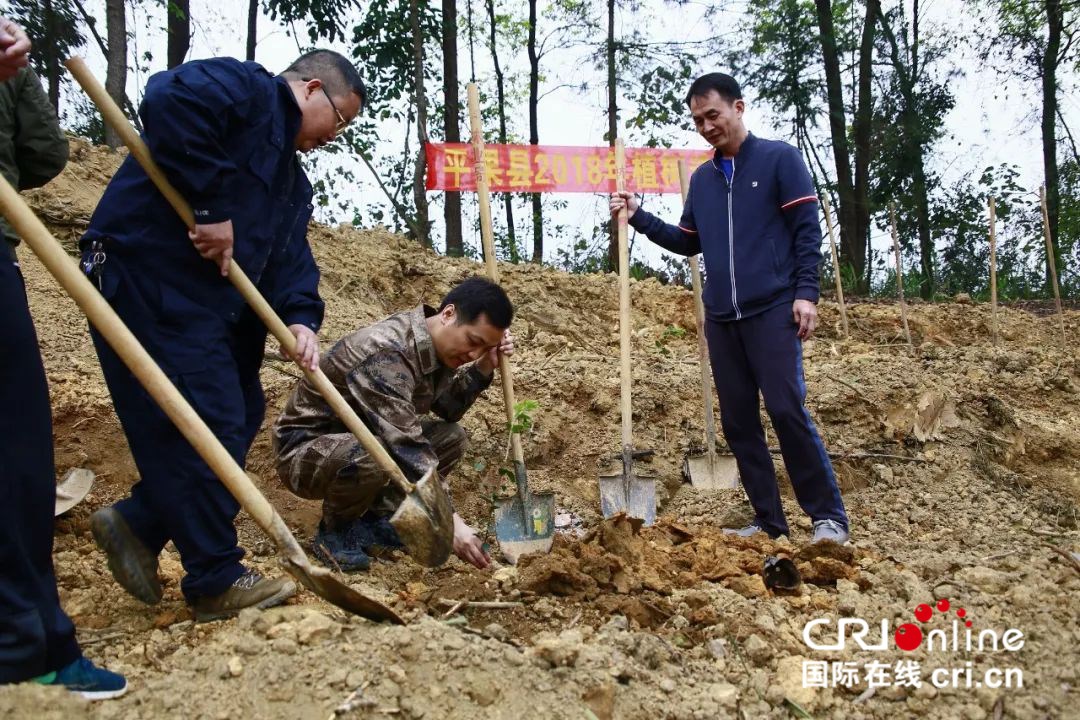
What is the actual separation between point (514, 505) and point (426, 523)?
4.54 feet

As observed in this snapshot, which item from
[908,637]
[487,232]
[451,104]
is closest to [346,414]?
[487,232]

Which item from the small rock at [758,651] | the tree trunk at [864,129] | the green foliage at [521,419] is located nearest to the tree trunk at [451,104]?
the tree trunk at [864,129]

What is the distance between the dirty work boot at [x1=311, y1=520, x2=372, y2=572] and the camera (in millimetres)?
3369

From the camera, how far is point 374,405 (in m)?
3.21

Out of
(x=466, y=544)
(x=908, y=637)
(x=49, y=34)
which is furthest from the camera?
(x=49, y=34)

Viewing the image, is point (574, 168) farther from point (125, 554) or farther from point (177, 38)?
point (125, 554)

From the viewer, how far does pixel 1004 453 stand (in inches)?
225

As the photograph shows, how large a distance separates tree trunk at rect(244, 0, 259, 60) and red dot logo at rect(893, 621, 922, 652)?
14.5m

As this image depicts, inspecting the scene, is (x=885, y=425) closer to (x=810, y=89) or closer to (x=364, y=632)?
(x=364, y=632)

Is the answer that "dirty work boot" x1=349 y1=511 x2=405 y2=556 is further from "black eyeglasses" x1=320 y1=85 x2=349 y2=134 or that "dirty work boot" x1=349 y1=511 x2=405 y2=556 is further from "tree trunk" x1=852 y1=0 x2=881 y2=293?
"tree trunk" x1=852 y1=0 x2=881 y2=293

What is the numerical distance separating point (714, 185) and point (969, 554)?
6.52 ft

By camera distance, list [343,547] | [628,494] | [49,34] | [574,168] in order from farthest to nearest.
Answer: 1. [574,168]
2. [49,34]
3. [628,494]
4. [343,547]

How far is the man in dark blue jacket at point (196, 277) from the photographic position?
2395 mm

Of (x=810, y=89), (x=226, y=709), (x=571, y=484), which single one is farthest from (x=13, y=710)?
(x=810, y=89)
